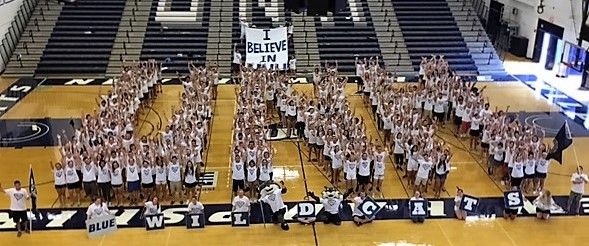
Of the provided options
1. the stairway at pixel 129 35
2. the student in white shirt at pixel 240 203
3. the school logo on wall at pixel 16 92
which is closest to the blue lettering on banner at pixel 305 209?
the student in white shirt at pixel 240 203

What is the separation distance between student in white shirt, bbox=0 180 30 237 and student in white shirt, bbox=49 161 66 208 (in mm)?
1219

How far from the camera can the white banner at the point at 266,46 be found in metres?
20.6

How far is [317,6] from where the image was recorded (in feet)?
47.4

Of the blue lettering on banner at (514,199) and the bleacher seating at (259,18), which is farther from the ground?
the bleacher seating at (259,18)

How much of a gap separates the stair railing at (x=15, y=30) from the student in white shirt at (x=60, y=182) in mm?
16293

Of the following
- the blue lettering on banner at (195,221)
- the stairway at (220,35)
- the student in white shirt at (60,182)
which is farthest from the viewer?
the stairway at (220,35)

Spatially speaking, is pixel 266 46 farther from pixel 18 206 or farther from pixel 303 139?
pixel 18 206

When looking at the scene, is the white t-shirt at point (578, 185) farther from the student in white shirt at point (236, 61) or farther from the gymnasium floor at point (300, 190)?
the student in white shirt at point (236, 61)

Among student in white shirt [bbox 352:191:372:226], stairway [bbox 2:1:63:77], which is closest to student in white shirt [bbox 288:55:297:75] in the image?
stairway [bbox 2:1:63:77]

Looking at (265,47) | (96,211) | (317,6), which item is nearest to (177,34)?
(265,47)

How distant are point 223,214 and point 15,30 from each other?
2053cm

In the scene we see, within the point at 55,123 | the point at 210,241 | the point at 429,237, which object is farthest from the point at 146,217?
the point at 55,123

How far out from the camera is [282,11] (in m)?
35.3

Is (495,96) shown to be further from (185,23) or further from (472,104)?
(185,23)
